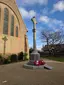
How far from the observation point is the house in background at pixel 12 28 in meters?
27.7

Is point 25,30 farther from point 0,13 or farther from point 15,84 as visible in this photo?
point 15,84

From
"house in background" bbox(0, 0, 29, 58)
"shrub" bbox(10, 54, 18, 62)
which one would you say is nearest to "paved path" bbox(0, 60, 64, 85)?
"house in background" bbox(0, 0, 29, 58)

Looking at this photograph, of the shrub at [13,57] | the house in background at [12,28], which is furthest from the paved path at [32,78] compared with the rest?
the shrub at [13,57]

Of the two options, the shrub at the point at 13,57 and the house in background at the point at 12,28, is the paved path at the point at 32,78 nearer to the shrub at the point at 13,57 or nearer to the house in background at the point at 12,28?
the house in background at the point at 12,28

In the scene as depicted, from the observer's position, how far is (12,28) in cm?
2992

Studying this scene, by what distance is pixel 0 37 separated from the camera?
1054 inches

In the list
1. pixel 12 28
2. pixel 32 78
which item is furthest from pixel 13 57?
pixel 32 78

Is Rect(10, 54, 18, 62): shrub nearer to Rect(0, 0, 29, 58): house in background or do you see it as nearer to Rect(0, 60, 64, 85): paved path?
Rect(0, 0, 29, 58): house in background

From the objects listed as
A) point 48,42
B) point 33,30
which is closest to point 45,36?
point 48,42

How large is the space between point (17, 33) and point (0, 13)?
5.41 meters

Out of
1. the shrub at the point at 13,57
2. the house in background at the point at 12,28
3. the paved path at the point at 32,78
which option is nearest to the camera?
the paved path at the point at 32,78

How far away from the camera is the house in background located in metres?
27.7

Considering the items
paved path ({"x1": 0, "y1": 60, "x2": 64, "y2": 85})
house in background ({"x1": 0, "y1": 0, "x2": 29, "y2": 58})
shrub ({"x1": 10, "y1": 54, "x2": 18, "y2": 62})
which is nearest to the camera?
paved path ({"x1": 0, "y1": 60, "x2": 64, "y2": 85})

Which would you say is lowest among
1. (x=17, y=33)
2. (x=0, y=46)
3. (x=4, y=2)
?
(x=0, y=46)
